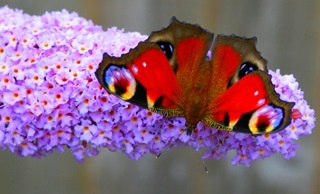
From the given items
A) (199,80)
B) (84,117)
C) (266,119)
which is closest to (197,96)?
(199,80)

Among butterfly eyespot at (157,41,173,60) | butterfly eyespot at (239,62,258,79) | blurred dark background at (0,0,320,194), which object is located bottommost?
butterfly eyespot at (157,41,173,60)

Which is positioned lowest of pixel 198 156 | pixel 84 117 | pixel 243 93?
pixel 84 117

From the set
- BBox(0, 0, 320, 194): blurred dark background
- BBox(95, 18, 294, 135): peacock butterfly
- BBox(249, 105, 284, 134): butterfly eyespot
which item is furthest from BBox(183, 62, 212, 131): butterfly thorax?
BBox(0, 0, 320, 194): blurred dark background

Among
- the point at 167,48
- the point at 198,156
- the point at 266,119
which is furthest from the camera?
the point at 198,156

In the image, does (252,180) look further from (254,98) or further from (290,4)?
(254,98)

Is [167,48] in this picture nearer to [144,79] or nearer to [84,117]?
[144,79]

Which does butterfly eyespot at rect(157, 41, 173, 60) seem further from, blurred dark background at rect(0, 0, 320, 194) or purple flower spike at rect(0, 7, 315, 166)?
blurred dark background at rect(0, 0, 320, 194)

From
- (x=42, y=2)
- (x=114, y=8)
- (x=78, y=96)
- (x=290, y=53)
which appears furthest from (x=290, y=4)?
(x=78, y=96)

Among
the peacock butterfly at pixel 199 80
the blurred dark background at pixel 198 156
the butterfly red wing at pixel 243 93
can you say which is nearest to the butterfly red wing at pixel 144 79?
the peacock butterfly at pixel 199 80
